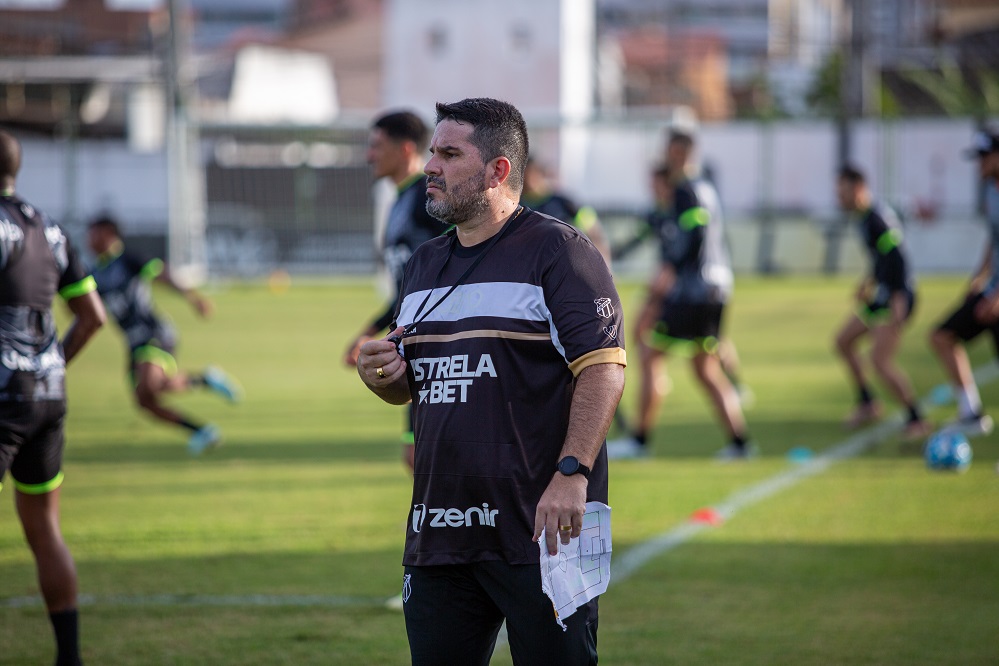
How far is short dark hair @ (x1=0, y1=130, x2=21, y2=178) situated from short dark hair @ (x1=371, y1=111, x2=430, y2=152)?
2025 millimetres

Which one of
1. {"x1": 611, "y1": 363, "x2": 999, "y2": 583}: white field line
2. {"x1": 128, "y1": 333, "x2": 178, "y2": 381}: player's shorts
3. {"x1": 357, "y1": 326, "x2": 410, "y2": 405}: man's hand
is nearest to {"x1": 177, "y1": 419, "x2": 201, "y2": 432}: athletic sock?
{"x1": 128, "y1": 333, "x2": 178, "y2": 381}: player's shorts

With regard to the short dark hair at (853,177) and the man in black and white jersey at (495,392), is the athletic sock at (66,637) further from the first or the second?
the short dark hair at (853,177)

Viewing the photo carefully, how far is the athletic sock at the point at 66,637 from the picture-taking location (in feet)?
18.2

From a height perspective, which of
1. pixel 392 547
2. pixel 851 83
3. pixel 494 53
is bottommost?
pixel 392 547

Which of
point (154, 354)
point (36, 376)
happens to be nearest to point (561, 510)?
point (36, 376)

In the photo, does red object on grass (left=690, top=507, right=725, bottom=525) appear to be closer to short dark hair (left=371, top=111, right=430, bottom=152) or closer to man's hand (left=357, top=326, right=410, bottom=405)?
short dark hair (left=371, top=111, right=430, bottom=152)

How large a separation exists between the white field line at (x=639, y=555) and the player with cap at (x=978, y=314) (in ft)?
3.00

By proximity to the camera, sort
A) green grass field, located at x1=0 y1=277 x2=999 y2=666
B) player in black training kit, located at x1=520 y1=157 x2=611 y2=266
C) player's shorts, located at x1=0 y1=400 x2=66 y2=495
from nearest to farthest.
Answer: player's shorts, located at x1=0 y1=400 x2=66 y2=495 < green grass field, located at x1=0 y1=277 x2=999 y2=666 < player in black training kit, located at x1=520 y1=157 x2=611 y2=266

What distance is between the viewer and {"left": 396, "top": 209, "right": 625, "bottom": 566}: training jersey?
3750 millimetres

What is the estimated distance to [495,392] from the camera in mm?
3781

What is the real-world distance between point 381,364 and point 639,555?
13.9 feet

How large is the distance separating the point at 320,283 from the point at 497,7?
51.8 feet

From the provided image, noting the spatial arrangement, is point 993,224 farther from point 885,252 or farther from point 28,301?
point 28,301

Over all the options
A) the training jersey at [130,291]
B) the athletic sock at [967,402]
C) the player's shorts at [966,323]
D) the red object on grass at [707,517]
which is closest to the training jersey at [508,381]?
the red object on grass at [707,517]
